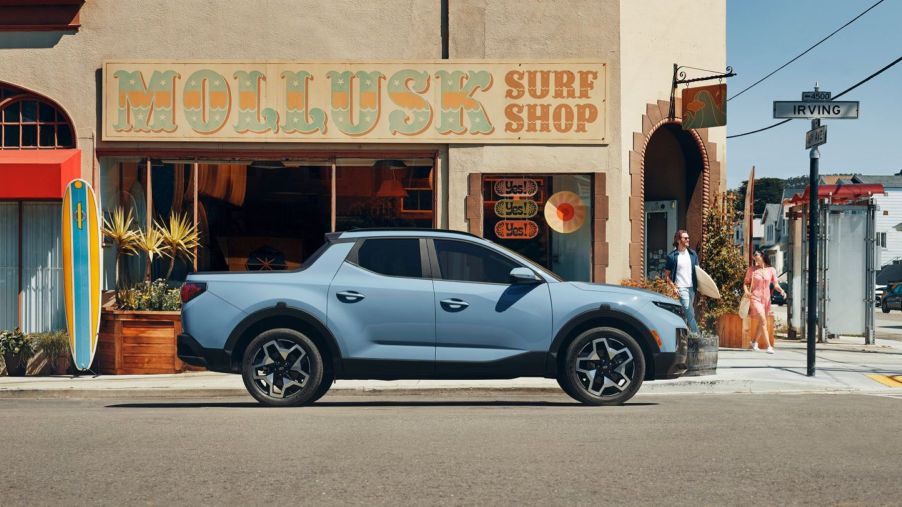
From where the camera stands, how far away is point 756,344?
19594mm

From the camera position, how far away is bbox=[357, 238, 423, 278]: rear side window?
36.0ft

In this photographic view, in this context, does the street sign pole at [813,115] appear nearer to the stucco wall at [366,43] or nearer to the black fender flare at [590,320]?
the stucco wall at [366,43]

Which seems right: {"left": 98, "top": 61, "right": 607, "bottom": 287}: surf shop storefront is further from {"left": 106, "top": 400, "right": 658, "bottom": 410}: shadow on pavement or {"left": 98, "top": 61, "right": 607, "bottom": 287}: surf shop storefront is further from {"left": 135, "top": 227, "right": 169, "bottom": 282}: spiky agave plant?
{"left": 106, "top": 400, "right": 658, "bottom": 410}: shadow on pavement

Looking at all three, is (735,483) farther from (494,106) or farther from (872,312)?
(872,312)

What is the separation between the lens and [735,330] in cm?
1978

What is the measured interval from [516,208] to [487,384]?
4896mm

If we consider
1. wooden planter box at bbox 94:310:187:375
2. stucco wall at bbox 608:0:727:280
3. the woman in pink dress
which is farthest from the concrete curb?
the woman in pink dress

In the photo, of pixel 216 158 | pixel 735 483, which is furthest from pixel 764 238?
pixel 735 483

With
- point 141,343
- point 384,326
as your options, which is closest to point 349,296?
point 384,326

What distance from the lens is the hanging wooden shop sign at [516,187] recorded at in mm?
17672

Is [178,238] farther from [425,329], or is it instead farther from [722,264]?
[722,264]

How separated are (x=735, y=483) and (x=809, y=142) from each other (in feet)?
28.5

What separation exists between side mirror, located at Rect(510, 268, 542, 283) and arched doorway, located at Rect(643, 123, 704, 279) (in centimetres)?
952

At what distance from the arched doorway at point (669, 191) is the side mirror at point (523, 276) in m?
9.52
